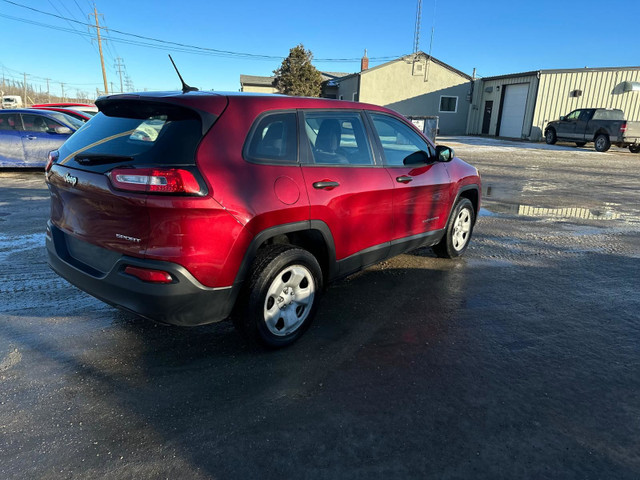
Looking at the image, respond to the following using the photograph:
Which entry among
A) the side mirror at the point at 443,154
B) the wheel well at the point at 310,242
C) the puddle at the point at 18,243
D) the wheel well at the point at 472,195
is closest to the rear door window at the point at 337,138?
the wheel well at the point at 310,242

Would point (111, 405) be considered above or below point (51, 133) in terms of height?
below

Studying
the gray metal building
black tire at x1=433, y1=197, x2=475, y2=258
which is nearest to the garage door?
the gray metal building

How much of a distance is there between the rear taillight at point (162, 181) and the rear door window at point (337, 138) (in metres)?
1.02

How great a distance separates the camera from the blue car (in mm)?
9969

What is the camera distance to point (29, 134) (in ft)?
33.0

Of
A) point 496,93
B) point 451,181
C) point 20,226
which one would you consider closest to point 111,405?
point 451,181

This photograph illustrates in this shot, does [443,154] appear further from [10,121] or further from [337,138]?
[10,121]

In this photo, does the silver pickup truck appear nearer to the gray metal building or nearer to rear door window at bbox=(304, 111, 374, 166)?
the gray metal building

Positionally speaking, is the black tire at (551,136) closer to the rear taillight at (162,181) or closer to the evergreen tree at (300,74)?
the evergreen tree at (300,74)

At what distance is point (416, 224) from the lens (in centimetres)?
417

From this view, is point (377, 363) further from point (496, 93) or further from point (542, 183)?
point (496, 93)

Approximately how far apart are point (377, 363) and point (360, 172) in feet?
4.83

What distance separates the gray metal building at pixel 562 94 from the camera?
25969mm

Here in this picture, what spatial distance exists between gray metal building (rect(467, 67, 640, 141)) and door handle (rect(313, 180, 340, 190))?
28.6 meters
